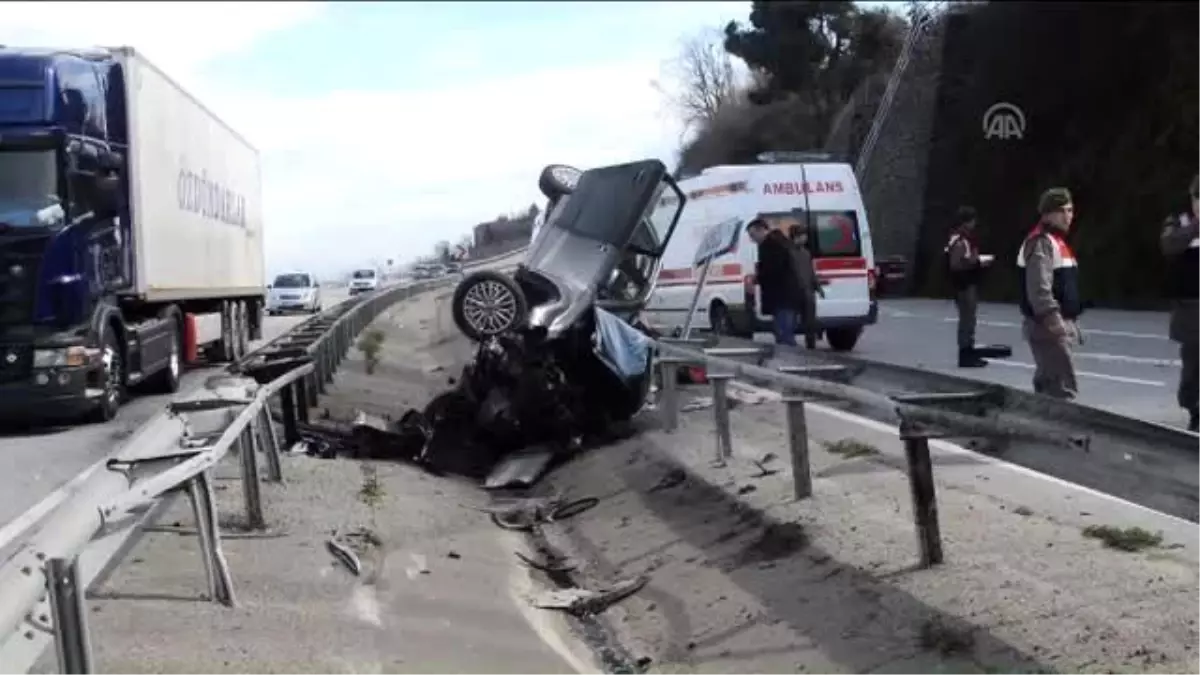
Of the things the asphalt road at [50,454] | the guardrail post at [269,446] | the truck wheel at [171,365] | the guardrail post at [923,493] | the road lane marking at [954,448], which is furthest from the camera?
the truck wheel at [171,365]

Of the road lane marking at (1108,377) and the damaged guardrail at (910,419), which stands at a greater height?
the damaged guardrail at (910,419)

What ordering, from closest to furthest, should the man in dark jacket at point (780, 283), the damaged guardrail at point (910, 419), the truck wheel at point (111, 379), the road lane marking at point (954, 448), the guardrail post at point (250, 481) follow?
the damaged guardrail at point (910, 419), the road lane marking at point (954, 448), the guardrail post at point (250, 481), the truck wheel at point (111, 379), the man in dark jacket at point (780, 283)

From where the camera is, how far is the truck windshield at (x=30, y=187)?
567 inches

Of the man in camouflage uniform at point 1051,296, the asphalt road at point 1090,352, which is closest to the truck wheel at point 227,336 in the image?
the asphalt road at point 1090,352

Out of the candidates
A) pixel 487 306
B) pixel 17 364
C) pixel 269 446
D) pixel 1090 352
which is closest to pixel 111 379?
pixel 17 364

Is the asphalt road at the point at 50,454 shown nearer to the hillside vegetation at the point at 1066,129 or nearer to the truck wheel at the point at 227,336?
the truck wheel at the point at 227,336

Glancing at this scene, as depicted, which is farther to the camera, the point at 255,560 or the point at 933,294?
the point at 933,294

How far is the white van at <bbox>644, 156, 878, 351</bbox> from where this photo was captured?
Answer: 21828 mm

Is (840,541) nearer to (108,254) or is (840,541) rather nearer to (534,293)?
(534,293)

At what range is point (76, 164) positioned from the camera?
14.8 m

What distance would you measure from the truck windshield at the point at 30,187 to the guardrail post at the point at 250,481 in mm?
6744

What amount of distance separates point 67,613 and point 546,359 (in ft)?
26.7

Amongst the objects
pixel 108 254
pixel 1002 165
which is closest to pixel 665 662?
pixel 108 254

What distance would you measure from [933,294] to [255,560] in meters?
39.1
